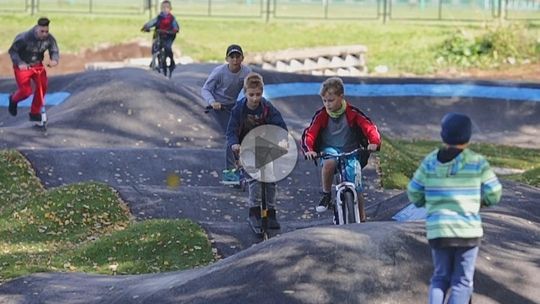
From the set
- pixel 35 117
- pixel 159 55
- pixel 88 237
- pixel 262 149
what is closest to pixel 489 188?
pixel 262 149

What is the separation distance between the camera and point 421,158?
2016 cm

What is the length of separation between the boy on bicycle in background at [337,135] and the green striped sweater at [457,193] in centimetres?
307

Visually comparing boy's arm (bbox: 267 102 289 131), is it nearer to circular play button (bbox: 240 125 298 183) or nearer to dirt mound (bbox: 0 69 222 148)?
circular play button (bbox: 240 125 298 183)

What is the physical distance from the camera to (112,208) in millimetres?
12945

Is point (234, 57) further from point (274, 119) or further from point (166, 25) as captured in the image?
point (166, 25)

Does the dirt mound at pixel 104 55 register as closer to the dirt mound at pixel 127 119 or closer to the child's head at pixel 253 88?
the dirt mound at pixel 127 119

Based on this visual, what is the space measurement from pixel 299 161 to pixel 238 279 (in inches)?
336

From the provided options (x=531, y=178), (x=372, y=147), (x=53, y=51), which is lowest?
(x=531, y=178)

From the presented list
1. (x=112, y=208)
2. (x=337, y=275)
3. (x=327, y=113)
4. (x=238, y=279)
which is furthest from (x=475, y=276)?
(x=112, y=208)

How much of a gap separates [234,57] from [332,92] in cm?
363

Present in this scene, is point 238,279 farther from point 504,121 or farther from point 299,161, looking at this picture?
point 504,121

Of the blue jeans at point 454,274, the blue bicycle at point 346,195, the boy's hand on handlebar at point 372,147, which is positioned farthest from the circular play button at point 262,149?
the blue jeans at point 454,274

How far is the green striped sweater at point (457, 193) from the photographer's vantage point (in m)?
6.98

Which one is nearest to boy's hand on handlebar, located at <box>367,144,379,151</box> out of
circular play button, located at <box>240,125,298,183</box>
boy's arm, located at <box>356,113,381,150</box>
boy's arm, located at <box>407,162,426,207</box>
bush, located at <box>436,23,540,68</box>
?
Result: boy's arm, located at <box>356,113,381,150</box>
